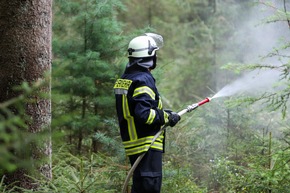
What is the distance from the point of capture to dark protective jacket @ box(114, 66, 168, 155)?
482 cm

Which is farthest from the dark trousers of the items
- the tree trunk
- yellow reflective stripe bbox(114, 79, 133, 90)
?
the tree trunk

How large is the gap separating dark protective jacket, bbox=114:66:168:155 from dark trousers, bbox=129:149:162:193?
0.36 feet

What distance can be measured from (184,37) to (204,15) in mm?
1458

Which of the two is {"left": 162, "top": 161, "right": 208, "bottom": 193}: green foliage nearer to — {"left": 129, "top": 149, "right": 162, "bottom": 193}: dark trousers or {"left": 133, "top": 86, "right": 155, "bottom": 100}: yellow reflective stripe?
{"left": 129, "top": 149, "right": 162, "bottom": 193}: dark trousers

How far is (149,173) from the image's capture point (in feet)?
16.3

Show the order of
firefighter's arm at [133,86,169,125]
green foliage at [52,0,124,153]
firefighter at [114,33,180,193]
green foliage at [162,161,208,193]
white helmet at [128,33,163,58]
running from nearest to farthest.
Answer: firefighter's arm at [133,86,169,125], firefighter at [114,33,180,193], white helmet at [128,33,163,58], green foliage at [162,161,208,193], green foliage at [52,0,124,153]

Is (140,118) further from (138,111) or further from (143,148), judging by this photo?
(143,148)

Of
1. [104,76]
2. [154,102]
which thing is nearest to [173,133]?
[104,76]

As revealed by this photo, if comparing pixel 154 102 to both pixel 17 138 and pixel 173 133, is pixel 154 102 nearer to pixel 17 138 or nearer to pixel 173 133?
pixel 173 133

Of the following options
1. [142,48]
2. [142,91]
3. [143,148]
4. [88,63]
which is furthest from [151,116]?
[88,63]

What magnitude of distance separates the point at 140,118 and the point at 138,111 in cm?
9

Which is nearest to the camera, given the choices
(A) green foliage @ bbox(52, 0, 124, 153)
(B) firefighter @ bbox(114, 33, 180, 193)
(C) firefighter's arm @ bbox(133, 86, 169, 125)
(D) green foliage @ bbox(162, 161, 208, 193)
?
(C) firefighter's arm @ bbox(133, 86, 169, 125)

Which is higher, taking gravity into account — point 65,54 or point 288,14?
point 288,14

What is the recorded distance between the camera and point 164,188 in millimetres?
5891
